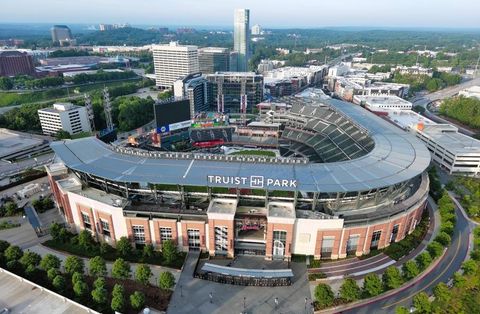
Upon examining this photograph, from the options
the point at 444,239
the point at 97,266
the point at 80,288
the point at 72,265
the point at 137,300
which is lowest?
the point at 444,239

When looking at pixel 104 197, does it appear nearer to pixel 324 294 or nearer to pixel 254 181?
pixel 254 181

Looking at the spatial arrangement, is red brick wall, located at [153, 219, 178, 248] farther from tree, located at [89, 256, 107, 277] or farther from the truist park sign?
tree, located at [89, 256, 107, 277]

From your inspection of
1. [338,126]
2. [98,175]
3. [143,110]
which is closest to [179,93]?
[143,110]

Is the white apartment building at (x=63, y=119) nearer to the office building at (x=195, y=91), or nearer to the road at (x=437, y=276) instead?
the office building at (x=195, y=91)

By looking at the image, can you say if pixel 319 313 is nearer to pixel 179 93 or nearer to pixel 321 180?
pixel 321 180

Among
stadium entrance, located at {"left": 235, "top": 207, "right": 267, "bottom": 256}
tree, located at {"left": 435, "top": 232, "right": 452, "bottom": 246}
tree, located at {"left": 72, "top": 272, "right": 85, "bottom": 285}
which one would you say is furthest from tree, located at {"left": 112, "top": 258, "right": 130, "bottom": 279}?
tree, located at {"left": 435, "top": 232, "right": 452, "bottom": 246}

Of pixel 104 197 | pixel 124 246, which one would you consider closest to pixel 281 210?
pixel 124 246
